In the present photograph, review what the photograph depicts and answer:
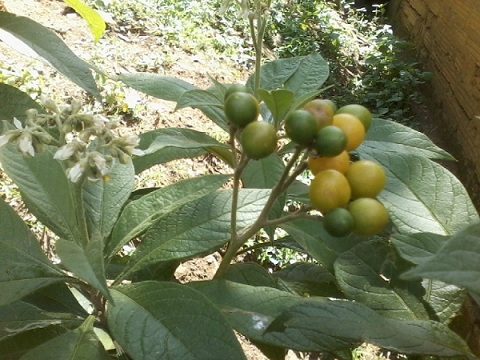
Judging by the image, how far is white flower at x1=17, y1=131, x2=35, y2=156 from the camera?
2.15ft

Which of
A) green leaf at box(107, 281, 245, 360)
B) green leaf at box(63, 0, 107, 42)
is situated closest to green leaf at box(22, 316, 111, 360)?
green leaf at box(107, 281, 245, 360)

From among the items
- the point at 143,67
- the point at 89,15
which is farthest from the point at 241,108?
the point at 143,67

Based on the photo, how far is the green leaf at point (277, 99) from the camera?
2.38 ft

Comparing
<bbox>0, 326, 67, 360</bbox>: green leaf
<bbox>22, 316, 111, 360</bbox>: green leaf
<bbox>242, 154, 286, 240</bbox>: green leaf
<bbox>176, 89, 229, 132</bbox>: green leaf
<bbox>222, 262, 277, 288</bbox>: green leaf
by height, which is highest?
<bbox>176, 89, 229, 132</bbox>: green leaf

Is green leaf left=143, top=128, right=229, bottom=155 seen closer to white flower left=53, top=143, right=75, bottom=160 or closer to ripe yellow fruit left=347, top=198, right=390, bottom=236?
white flower left=53, top=143, right=75, bottom=160

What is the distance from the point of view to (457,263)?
46 cm

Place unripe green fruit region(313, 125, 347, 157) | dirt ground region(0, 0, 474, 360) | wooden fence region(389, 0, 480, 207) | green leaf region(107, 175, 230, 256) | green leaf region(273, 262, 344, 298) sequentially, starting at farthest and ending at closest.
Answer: dirt ground region(0, 0, 474, 360) → wooden fence region(389, 0, 480, 207) → green leaf region(273, 262, 344, 298) → green leaf region(107, 175, 230, 256) → unripe green fruit region(313, 125, 347, 157)

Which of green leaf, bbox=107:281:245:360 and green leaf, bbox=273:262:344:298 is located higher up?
green leaf, bbox=107:281:245:360

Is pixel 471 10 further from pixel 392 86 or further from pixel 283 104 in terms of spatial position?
pixel 283 104

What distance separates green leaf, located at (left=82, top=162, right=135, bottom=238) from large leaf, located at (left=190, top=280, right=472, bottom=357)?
0.66ft

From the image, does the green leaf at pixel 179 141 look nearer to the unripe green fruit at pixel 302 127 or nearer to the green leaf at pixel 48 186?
the green leaf at pixel 48 186

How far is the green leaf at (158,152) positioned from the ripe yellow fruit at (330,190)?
38 cm

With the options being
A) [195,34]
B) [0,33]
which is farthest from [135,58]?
[0,33]

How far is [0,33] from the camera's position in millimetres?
991
